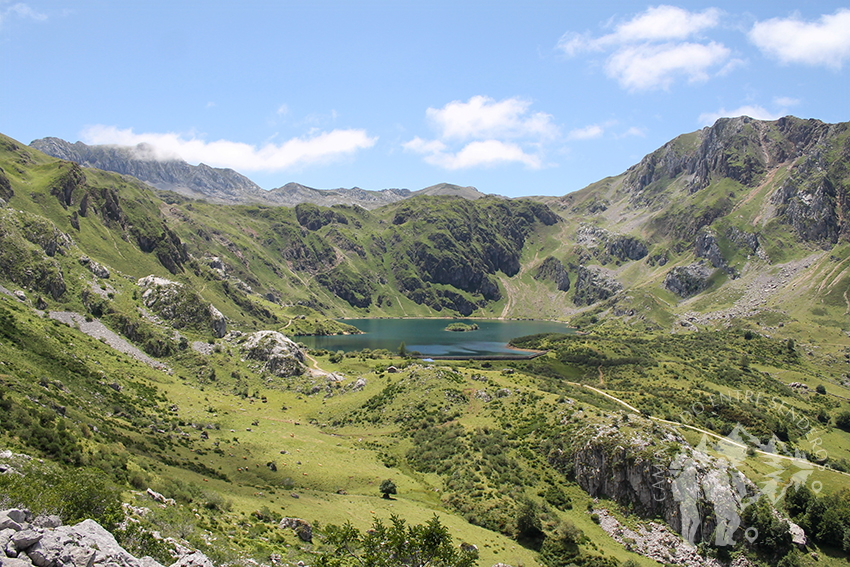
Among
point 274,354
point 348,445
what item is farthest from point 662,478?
point 274,354

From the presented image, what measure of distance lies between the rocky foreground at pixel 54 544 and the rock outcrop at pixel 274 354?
94388mm

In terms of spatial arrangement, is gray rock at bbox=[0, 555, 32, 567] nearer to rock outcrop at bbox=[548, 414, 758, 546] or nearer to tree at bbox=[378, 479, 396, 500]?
tree at bbox=[378, 479, 396, 500]

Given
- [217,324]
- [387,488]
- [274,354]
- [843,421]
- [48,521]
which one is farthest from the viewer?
[217,324]

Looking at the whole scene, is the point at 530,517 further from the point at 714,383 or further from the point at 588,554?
the point at 714,383

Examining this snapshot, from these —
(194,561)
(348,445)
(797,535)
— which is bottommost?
(797,535)

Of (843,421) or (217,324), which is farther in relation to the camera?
(217,324)

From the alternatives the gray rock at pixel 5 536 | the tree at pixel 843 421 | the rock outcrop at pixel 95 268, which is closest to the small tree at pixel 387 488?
the gray rock at pixel 5 536

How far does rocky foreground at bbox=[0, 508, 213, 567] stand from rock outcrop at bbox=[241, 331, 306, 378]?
9439 centimetres

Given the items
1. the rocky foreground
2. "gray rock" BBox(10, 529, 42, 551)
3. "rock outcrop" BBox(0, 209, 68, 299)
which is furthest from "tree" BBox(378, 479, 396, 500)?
"rock outcrop" BBox(0, 209, 68, 299)

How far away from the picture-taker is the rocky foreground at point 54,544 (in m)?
16.2

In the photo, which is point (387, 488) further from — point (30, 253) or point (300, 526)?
point (30, 253)

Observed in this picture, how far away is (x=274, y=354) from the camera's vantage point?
113750 mm

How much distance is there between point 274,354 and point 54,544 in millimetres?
100056

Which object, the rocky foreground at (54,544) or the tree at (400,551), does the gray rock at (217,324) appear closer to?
the tree at (400,551)
